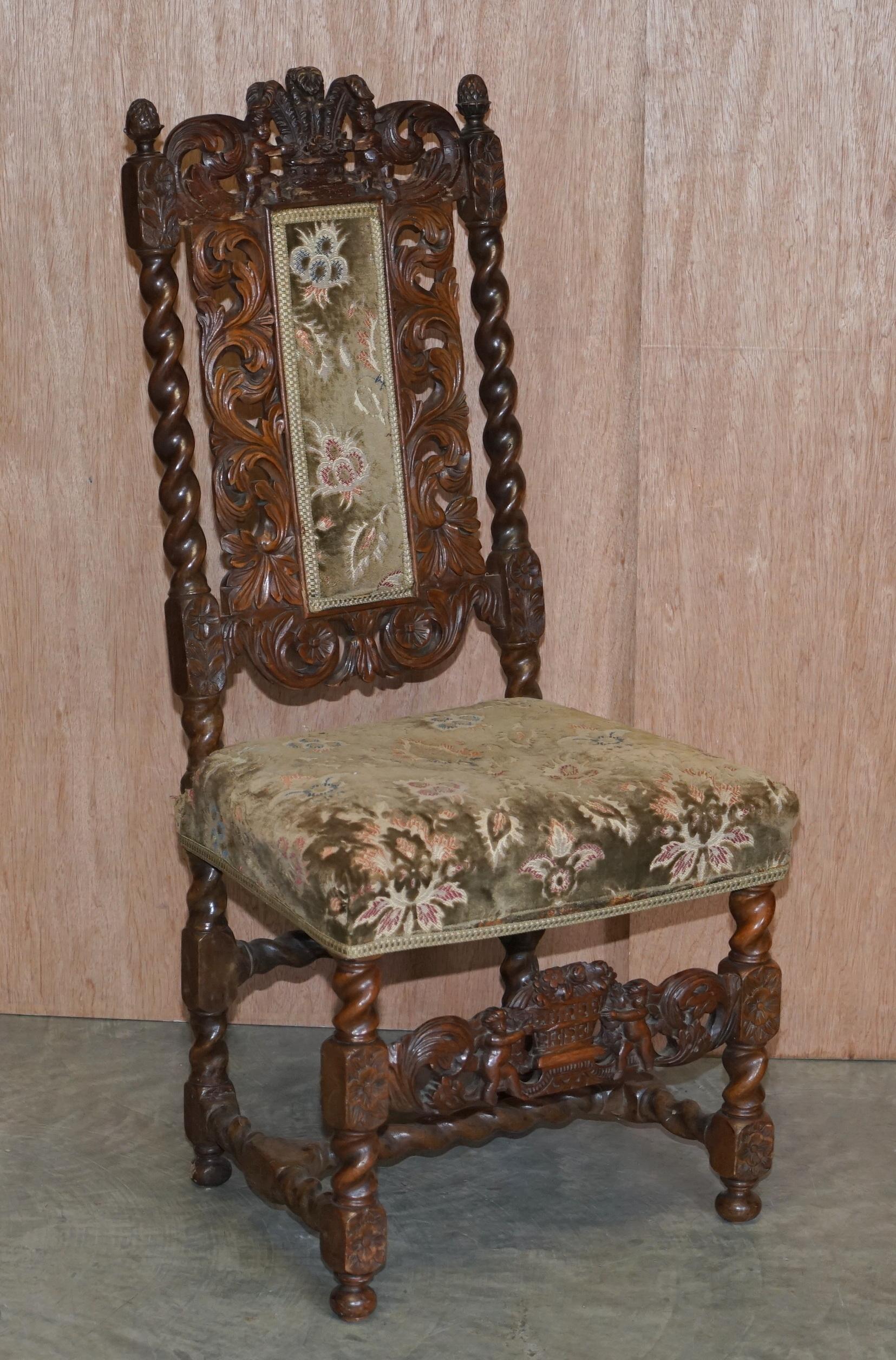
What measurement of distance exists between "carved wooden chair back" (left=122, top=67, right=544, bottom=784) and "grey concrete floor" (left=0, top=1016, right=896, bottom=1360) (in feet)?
1.89

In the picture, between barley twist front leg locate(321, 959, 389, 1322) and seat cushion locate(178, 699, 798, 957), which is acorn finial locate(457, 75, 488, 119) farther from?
barley twist front leg locate(321, 959, 389, 1322)

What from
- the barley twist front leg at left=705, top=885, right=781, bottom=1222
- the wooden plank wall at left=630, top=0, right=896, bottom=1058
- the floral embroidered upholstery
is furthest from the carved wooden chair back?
the barley twist front leg at left=705, top=885, right=781, bottom=1222

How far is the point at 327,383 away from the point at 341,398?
3cm

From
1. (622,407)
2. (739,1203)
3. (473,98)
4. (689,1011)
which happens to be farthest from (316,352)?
(739,1203)

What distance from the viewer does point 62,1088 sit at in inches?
93.7

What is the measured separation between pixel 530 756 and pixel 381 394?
1.71 feet

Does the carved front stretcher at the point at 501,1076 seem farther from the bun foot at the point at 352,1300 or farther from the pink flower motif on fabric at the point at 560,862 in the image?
the pink flower motif on fabric at the point at 560,862

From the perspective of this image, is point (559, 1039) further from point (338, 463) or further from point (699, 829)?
point (338, 463)

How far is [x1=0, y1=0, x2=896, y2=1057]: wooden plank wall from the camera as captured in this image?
7.35 feet

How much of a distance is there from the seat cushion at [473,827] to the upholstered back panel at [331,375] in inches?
6.5

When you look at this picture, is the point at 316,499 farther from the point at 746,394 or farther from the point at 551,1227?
the point at 551,1227

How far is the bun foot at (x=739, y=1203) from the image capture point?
2.01 meters

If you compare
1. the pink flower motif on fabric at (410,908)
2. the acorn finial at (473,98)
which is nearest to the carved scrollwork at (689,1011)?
the pink flower motif on fabric at (410,908)

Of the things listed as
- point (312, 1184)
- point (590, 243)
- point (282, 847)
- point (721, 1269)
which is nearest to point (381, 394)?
point (590, 243)
